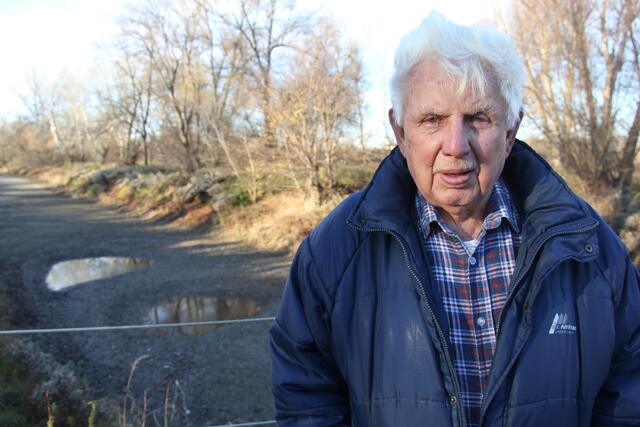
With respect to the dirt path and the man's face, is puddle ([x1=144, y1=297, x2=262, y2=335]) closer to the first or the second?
the dirt path

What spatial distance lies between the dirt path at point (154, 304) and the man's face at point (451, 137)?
436 cm

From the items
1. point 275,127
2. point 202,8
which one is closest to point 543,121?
point 275,127

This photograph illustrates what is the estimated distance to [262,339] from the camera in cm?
668

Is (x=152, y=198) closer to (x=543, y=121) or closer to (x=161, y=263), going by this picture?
(x=161, y=263)

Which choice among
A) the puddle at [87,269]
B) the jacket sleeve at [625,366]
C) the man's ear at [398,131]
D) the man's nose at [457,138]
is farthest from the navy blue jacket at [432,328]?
the puddle at [87,269]

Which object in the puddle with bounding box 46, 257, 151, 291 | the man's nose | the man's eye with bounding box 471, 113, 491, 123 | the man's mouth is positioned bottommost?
the puddle with bounding box 46, 257, 151, 291

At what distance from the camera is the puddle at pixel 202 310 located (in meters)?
7.64

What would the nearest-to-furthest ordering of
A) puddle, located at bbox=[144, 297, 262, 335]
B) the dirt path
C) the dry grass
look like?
the dirt path < puddle, located at bbox=[144, 297, 262, 335] < the dry grass

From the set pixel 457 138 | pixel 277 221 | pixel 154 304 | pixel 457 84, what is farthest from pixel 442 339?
pixel 277 221

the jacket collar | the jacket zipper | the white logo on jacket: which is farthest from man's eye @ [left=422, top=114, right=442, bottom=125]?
the white logo on jacket

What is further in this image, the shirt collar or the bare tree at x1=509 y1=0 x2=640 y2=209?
the bare tree at x1=509 y1=0 x2=640 y2=209

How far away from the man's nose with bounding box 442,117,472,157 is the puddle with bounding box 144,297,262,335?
21.4 feet

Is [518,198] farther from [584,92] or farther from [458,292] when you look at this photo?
[584,92]

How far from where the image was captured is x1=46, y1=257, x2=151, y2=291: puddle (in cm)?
957
